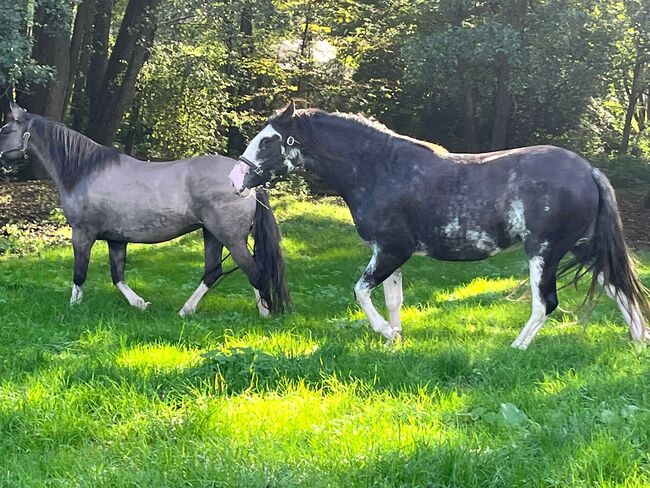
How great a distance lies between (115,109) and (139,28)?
1.92 meters

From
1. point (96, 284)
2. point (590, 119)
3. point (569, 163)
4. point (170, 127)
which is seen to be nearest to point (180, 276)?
point (96, 284)

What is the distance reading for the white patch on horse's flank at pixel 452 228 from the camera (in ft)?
18.9

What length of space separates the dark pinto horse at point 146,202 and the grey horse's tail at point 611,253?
3.07 m

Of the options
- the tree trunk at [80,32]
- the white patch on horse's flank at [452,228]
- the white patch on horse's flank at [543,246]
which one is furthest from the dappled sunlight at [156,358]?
the tree trunk at [80,32]

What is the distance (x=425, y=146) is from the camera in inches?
239

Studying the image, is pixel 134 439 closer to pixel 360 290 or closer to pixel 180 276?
pixel 360 290

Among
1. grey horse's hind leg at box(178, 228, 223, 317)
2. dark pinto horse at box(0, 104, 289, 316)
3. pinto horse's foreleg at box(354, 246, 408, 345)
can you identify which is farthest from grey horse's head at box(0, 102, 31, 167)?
pinto horse's foreleg at box(354, 246, 408, 345)

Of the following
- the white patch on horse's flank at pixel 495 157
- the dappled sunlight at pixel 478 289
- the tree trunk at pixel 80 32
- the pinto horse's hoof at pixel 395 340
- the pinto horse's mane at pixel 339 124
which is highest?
the tree trunk at pixel 80 32

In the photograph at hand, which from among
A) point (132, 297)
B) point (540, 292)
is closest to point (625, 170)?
point (540, 292)

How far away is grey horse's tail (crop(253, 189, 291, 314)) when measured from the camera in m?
7.03

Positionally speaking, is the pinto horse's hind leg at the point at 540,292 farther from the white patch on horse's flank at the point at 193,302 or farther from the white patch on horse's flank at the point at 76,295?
the white patch on horse's flank at the point at 76,295

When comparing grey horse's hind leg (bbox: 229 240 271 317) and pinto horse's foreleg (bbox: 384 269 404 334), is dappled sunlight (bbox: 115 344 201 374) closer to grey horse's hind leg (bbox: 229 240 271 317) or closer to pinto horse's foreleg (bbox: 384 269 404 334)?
grey horse's hind leg (bbox: 229 240 271 317)

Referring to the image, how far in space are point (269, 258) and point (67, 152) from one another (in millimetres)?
2416

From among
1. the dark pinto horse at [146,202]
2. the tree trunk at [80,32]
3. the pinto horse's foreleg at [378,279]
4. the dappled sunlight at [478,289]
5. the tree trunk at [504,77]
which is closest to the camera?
the pinto horse's foreleg at [378,279]
